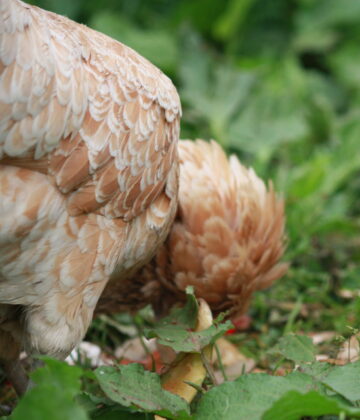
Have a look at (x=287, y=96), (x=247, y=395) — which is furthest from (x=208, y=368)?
(x=287, y=96)

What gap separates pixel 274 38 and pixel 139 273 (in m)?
2.89

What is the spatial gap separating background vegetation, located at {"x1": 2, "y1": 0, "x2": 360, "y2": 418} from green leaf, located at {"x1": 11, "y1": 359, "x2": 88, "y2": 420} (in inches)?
33.8

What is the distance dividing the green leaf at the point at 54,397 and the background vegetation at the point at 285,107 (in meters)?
0.86

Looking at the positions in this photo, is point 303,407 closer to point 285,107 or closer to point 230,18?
point 285,107

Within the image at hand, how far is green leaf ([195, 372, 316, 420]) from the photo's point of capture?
1477 millimetres

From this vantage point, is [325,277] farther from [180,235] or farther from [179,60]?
[179,60]

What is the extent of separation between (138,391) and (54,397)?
16.0 inches

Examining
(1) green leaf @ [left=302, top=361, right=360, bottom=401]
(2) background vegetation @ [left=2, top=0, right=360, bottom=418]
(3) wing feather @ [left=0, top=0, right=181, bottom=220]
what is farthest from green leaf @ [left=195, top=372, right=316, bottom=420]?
(3) wing feather @ [left=0, top=0, right=181, bottom=220]


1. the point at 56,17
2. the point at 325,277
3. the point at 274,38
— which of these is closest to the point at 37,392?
the point at 56,17

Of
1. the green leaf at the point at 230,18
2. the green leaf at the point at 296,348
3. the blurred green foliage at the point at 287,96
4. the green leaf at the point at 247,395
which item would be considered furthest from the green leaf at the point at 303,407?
the green leaf at the point at 230,18

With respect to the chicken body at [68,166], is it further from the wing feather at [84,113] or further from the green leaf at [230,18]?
the green leaf at [230,18]

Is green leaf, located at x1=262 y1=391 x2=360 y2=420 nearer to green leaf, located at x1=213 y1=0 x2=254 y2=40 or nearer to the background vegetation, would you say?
the background vegetation

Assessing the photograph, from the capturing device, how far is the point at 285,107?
3.63 meters

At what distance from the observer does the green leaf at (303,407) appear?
4.38ft
